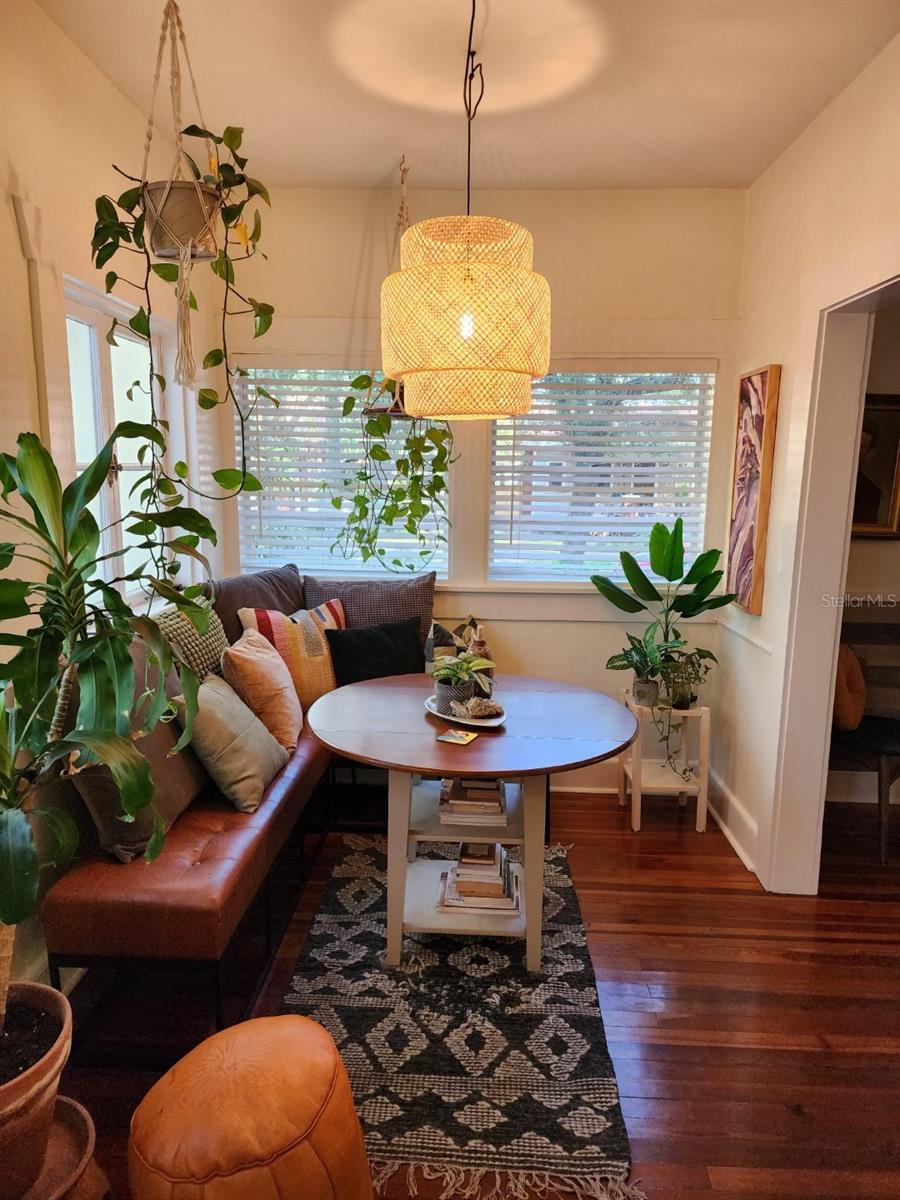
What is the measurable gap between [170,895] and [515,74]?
8.27ft

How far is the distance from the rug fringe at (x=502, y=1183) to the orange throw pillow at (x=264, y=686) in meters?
1.35

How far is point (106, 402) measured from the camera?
2531mm

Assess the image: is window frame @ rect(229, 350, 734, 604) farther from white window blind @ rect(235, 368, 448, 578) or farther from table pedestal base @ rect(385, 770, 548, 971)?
table pedestal base @ rect(385, 770, 548, 971)

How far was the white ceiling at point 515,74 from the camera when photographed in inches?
76.7

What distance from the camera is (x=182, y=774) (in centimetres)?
218

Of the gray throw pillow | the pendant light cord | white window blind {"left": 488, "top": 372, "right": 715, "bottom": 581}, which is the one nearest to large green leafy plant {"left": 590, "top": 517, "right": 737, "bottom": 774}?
white window blind {"left": 488, "top": 372, "right": 715, "bottom": 581}

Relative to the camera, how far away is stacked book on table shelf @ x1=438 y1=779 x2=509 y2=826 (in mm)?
2281

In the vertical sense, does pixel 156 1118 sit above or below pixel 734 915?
above

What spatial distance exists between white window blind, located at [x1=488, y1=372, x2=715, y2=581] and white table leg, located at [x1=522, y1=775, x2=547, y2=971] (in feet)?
5.03

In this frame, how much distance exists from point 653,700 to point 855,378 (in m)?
1.45

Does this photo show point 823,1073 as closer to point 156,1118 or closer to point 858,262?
point 156,1118

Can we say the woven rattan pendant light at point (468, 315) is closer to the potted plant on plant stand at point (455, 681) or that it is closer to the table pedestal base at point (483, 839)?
the potted plant on plant stand at point (455, 681)

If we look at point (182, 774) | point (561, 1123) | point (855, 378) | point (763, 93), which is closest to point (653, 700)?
point (855, 378)

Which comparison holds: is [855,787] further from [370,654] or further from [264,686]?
[264,686]
